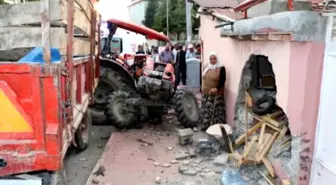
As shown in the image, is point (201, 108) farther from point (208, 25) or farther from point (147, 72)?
point (208, 25)

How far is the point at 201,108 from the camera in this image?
7.70 meters

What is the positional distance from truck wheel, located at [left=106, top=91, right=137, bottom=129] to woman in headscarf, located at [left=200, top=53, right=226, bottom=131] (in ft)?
4.98

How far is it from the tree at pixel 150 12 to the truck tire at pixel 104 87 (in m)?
37.2

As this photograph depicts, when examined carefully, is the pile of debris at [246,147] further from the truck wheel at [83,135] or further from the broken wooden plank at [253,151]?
the truck wheel at [83,135]

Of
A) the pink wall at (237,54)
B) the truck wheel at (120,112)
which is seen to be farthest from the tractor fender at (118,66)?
the pink wall at (237,54)

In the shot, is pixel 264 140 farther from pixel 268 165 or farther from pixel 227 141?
pixel 227 141

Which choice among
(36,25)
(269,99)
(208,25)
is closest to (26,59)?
(36,25)

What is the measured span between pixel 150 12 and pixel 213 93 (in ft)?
137

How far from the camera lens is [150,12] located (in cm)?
4762

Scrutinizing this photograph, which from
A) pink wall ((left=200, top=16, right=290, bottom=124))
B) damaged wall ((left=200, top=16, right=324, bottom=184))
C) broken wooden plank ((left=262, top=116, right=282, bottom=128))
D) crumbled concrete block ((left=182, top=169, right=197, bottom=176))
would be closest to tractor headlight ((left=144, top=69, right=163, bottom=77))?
pink wall ((left=200, top=16, right=290, bottom=124))

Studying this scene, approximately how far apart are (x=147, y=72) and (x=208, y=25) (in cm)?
226

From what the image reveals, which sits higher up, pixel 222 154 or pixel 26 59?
pixel 26 59

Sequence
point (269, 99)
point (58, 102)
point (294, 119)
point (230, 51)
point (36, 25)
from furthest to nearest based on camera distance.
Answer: point (230, 51) < point (269, 99) < point (294, 119) < point (36, 25) < point (58, 102)

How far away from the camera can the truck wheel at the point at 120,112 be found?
762 cm
